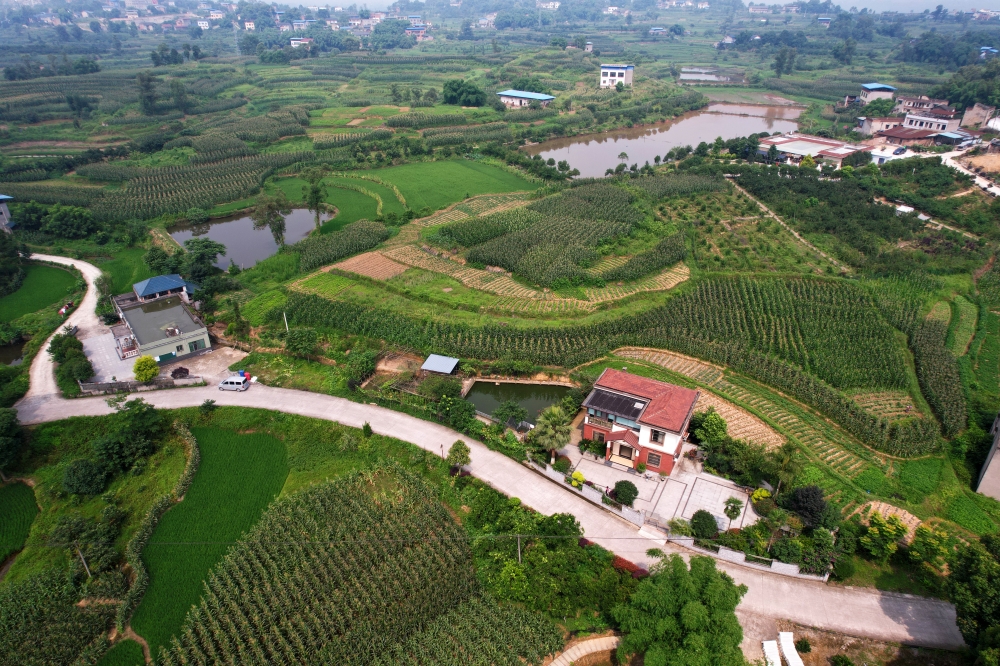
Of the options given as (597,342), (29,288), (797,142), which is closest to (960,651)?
(597,342)

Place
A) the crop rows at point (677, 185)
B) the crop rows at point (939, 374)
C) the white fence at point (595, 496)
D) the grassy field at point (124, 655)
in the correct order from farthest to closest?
the crop rows at point (677, 185), the crop rows at point (939, 374), the white fence at point (595, 496), the grassy field at point (124, 655)

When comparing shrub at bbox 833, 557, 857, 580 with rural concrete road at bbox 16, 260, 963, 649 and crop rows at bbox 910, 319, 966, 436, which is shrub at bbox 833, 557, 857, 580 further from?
crop rows at bbox 910, 319, 966, 436

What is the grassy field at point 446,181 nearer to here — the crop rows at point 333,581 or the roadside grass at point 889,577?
the crop rows at point 333,581

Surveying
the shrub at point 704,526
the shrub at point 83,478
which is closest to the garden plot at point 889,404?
the shrub at point 704,526

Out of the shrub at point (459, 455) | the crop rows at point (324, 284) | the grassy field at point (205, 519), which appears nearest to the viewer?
the grassy field at point (205, 519)

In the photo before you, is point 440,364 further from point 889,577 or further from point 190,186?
point 190,186

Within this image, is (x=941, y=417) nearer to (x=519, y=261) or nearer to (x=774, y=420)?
(x=774, y=420)

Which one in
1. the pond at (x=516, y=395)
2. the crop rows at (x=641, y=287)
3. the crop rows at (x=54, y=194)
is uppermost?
the crop rows at (x=54, y=194)
